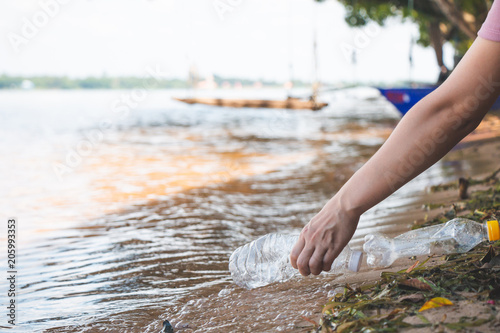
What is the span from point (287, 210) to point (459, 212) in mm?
2008

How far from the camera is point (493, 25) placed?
1248 millimetres

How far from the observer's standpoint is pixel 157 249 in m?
3.64

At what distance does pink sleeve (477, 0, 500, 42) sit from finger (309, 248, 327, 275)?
0.75 meters

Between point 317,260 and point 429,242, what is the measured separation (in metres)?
1.02

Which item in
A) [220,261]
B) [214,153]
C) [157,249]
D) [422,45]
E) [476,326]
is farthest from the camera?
[422,45]

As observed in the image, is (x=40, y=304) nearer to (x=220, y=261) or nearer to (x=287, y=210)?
(x=220, y=261)

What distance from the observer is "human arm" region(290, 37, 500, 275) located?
1317 mm

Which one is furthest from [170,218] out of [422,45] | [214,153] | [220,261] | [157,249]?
[422,45]

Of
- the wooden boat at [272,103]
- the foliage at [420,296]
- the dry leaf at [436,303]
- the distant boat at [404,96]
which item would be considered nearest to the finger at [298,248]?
the foliage at [420,296]

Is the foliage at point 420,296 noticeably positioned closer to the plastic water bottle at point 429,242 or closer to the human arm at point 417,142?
the plastic water bottle at point 429,242

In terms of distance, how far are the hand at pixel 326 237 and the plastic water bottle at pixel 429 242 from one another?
83 cm

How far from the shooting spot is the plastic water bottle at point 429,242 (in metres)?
2.18

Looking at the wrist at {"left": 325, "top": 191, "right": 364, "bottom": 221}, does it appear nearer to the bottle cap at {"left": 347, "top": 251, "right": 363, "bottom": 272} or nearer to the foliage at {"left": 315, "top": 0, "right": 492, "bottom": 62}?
the bottle cap at {"left": 347, "top": 251, "right": 363, "bottom": 272}

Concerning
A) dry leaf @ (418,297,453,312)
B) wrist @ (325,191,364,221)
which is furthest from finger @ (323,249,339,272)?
dry leaf @ (418,297,453,312)
